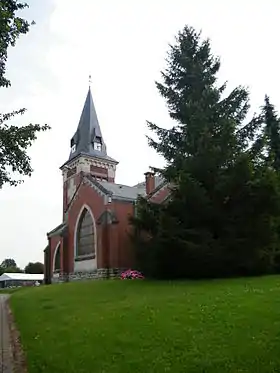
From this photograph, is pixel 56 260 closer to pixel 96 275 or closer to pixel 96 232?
pixel 96 232

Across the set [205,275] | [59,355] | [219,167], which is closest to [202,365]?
[59,355]

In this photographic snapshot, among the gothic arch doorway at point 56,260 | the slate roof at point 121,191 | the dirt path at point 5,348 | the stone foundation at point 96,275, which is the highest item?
the slate roof at point 121,191

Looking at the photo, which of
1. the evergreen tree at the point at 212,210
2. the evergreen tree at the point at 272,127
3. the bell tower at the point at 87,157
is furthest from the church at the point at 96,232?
the bell tower at the point at 87,157

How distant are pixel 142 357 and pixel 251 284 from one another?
8529mm

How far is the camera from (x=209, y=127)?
20.5 metres

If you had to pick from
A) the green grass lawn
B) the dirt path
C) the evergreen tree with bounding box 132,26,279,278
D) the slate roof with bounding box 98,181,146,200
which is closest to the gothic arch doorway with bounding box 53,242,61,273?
the slate roof with bounding box 98,181,146,200

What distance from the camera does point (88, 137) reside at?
55000 millimetres

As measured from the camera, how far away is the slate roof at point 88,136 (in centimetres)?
5419

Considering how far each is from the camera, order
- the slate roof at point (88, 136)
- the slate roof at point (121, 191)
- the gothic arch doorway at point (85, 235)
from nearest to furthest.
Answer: the slate roof at point (121, 191), the gothic arch doorway at point (85, 235), the slate roof at point (88, 136)

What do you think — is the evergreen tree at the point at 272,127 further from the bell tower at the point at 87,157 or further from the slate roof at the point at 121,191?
the bell tower at the point at 87,157

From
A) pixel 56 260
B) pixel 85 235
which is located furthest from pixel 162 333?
pixel 56 260

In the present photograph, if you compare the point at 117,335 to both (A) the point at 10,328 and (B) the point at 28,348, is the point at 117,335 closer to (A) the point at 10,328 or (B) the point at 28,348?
(B) the point at 28,348

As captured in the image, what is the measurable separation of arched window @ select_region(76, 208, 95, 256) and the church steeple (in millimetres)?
18198

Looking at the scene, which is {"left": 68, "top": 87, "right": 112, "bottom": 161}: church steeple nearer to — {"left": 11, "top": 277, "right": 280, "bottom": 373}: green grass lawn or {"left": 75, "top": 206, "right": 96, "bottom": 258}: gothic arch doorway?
{"left": 75, "top": 206, "right": 96, "bottom": 258}: gothic arch doorway
